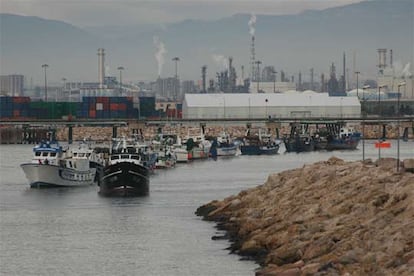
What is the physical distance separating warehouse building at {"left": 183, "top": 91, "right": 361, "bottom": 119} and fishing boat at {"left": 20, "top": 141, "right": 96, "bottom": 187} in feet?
331

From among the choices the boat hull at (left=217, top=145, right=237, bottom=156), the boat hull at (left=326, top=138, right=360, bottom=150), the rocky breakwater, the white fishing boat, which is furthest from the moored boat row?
the boat hull at (left=326, top=138, right=360, bottom=150)

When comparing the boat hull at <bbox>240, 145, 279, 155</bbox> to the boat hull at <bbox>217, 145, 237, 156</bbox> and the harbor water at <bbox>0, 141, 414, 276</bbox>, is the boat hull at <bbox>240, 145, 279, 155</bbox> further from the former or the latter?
the harbor water at <bbox>0, 141, 414, 276</bbox>

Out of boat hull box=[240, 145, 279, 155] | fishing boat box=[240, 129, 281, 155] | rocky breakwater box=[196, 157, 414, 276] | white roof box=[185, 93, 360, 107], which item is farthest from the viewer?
white roof box=[185, 93, 360, 107]

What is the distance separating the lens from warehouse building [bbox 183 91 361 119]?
174 metres

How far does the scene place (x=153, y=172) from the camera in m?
84.9

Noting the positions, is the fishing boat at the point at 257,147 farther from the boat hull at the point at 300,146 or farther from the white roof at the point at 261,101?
the white roof at the point at 261,101

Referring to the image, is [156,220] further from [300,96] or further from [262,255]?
[300,96]

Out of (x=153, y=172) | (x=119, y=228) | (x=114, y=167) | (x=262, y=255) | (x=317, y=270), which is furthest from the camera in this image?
(x=153, y=172)

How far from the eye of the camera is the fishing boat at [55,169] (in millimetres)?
68812

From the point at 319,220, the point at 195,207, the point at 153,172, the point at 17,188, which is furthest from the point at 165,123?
the point at 319,220

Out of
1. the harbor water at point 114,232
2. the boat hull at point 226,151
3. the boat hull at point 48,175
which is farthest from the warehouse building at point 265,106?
the boat hull at point 48,175

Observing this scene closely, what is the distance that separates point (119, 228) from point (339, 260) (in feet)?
63.1

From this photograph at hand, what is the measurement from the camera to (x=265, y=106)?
177m

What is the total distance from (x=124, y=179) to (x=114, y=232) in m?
15.8
